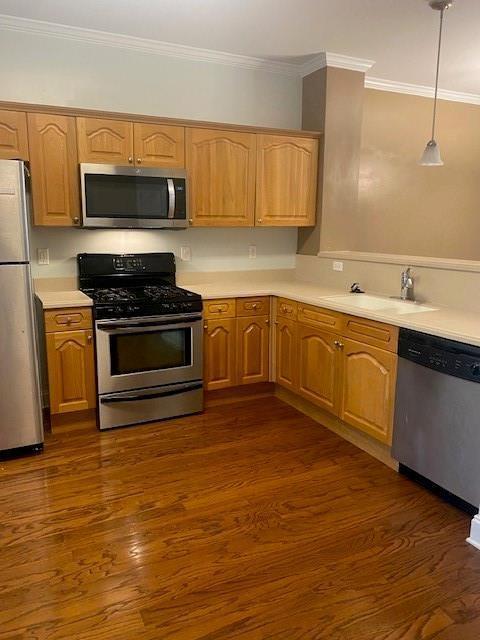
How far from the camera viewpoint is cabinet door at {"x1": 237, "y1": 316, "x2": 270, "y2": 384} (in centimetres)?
371

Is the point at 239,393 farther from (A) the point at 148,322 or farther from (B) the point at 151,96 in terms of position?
(B) the point at 151,96

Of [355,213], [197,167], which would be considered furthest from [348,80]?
[197,167]

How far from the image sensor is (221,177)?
3.67 meters

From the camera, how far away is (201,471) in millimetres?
2742

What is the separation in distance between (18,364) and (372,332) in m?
2.04

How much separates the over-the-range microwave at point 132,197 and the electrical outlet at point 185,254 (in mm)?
392

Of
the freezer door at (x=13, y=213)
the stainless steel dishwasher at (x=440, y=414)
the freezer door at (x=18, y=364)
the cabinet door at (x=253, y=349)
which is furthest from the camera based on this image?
the cabinet door at (x=253, y=349)

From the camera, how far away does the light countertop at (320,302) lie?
239cm

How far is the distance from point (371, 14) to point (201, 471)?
9.69 ft

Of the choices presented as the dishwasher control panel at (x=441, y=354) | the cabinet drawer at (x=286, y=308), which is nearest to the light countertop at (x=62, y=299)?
the cabinet drawer at (x=286, y=308)

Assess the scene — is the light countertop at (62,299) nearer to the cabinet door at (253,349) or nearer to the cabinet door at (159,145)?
the cabinet door at (159,145)

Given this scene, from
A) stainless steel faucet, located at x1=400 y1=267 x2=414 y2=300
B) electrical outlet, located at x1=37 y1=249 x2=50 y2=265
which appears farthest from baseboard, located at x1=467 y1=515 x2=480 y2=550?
electrical outlet, located at x1=37 y1=249 x2=50 y2=265

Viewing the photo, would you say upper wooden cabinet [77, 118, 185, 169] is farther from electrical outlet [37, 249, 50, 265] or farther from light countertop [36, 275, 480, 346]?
light countertop [36, 275, 480, 346]

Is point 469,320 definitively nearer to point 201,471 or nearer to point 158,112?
point 201,471
